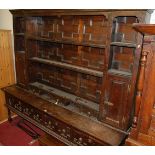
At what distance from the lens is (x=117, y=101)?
6.38 ft

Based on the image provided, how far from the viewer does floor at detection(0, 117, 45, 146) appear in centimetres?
284

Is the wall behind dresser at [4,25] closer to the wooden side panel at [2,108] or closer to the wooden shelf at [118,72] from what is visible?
the wooden side panel at [2,108]

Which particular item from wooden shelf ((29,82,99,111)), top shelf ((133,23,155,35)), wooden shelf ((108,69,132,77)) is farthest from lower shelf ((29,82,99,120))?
top shelf ((133,23,155,35))

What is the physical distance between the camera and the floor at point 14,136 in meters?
2.84

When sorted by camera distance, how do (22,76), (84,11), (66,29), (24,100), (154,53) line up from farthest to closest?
(22,76) < (24,100) < (66,29) < (84,11) < (154,53)

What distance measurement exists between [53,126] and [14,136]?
1052mm

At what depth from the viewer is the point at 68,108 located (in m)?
2.51

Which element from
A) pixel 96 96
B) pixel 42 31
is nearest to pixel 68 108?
pixel 96 96

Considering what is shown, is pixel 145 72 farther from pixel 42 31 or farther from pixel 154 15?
pixel 42 31

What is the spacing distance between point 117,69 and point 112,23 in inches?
22.3

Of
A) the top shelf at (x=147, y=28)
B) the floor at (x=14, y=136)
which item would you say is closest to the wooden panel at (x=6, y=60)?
the floor at (x=14, y=136)

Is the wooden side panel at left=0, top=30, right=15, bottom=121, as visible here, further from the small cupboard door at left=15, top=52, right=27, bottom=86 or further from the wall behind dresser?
the small cupboard door at left=15, top=52, right=27, bottom=86

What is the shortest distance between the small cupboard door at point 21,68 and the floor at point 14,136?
3.01ft

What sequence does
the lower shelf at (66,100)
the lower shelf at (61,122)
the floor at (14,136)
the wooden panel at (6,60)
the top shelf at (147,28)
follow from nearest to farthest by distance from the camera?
the top shelf at (147,28), the lower shelf at (61,122), the lower shelf at (66,100), the floor at (14,136), the wooden panel at (6,60)
